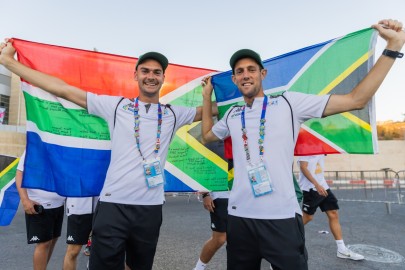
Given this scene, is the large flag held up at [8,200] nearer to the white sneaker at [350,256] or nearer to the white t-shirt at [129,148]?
the white t-shirt at [129,148]

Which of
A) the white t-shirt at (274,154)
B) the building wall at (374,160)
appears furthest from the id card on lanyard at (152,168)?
the building wall at (374,160)

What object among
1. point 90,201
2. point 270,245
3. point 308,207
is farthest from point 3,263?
point 308,207

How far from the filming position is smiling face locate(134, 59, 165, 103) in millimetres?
2463

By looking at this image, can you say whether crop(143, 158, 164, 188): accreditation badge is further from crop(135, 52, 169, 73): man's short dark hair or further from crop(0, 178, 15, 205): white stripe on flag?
crop(0, 178, 15, 205): white stripe on flag

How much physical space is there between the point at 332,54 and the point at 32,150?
2.93 metres

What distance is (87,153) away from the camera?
2.81 meters

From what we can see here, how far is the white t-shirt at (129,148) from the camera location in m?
2.29

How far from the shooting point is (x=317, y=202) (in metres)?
4.84

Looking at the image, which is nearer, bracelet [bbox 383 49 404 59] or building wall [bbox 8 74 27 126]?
bracelet [bbox 383 49 404 59]

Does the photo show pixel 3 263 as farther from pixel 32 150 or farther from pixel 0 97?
pixel 0 97

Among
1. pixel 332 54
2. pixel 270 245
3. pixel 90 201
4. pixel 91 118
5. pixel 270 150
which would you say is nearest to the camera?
pixel 270 245

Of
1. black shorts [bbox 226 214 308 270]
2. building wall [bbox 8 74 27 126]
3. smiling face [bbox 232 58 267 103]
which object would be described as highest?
building wall [bbox 8 74 27 126]

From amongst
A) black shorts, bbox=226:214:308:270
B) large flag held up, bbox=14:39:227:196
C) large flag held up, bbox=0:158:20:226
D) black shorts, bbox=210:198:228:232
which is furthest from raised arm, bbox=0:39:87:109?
black shorts, bbox=210:198:228:232

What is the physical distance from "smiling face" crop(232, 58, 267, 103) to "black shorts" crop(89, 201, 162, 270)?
1.19m
